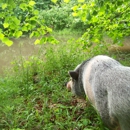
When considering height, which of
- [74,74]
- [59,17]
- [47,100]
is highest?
[59,17]

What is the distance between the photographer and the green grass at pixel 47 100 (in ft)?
10.4

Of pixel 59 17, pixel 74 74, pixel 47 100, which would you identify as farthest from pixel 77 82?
pixel 59 17

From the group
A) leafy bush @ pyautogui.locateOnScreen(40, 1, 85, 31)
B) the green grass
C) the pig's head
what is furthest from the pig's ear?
leafy bush @ pyautogui.locateOnScreen(40, 1, 85, 31)

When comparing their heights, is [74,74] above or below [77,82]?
above

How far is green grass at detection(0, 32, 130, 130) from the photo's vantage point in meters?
3.16

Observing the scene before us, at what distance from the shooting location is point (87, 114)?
11.6 feet

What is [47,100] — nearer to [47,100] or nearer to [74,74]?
[47,100]

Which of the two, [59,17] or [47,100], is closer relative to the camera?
[47,100]

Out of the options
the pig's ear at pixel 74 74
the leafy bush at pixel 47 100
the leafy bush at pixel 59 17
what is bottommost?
the leafy bush at pixel 47 100

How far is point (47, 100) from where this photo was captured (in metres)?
4.03

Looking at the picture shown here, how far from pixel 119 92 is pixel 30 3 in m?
2.10

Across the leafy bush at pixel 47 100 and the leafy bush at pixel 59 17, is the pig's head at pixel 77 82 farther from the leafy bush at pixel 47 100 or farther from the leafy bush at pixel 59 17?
the leafy bush at pixel 59 17

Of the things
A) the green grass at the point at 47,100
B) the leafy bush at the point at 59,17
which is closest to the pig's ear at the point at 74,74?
the green grass at the point at 47,100

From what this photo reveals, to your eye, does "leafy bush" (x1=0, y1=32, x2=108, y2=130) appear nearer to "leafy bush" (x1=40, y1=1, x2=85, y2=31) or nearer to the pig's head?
the pig's head
